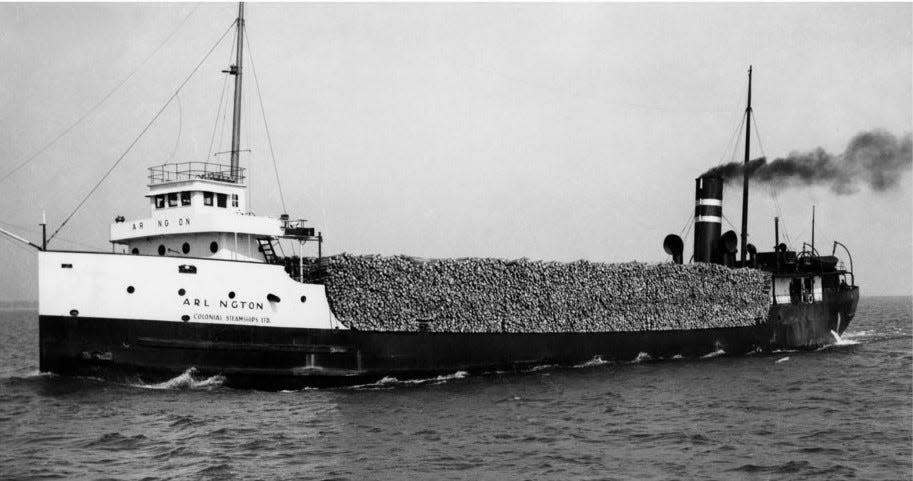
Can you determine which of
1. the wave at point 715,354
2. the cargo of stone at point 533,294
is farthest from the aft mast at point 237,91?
the wave at point 715,354

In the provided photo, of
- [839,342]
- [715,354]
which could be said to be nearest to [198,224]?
[715,354]

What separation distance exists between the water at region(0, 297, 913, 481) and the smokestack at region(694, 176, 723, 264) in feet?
35.8

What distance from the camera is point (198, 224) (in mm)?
23359

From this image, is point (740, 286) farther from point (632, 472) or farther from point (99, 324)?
point (99, 324)

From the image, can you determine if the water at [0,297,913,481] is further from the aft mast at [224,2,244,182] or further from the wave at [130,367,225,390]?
the aft mast at [224,2,244,182]

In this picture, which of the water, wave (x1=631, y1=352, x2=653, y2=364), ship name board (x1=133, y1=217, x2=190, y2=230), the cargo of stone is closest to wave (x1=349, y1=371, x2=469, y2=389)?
the water

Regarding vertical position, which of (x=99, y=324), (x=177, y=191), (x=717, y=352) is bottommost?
(x=717, y=352)

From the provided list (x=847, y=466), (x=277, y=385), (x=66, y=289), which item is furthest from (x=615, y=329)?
(x=66, y=289)

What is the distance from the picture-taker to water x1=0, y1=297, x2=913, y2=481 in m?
14.0

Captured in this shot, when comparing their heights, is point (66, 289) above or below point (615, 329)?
above

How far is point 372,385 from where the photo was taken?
76.2ft

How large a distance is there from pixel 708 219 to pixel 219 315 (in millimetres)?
22766

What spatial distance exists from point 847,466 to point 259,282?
1478 centimetres

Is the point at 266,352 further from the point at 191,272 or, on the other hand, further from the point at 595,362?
the point at 595,362
